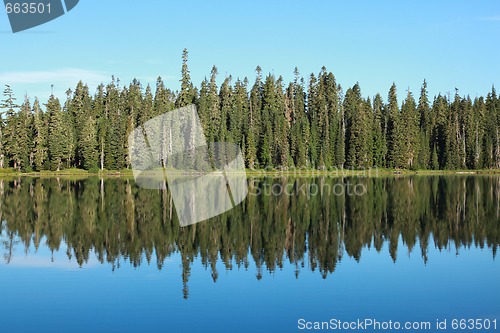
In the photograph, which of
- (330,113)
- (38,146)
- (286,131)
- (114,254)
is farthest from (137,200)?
(330,113)

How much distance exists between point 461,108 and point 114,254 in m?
135

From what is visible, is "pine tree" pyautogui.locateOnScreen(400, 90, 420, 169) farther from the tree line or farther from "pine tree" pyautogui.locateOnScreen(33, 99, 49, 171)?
"pine tree" pyautogui.locateOnScreen(33, 99, 49, 171)

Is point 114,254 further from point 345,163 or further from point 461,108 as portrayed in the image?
point 461,108

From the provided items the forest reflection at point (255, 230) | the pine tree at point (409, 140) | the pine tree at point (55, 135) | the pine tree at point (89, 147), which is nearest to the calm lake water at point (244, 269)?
the forest reflection at point (255, 230)

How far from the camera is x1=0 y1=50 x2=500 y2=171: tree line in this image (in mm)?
117875

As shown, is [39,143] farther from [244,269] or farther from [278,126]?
[244,269]

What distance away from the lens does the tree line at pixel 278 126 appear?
11788 centimetres

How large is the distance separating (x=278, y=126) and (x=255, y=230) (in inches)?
3983

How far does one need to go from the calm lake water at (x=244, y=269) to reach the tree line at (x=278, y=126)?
79018 millimetres

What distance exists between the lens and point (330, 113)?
145125 millimetres

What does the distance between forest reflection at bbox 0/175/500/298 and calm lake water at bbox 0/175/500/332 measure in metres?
0.11

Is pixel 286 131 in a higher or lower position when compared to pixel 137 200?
higher

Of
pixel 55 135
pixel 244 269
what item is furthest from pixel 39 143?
pixel 244 269

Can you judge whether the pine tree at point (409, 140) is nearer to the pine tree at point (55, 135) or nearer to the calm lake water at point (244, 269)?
the pine tree at point (55, 135)
